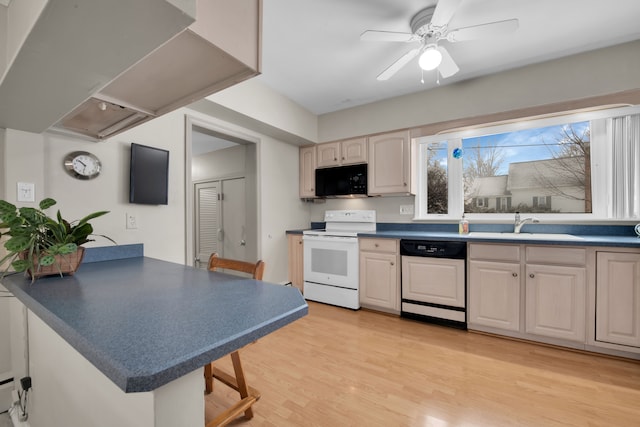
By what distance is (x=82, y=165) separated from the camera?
68.3 inches

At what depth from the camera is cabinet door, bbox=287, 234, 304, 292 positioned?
11.7 ft

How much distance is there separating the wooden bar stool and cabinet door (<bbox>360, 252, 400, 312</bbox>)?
1.78 metres

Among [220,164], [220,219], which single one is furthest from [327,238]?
[220,164]

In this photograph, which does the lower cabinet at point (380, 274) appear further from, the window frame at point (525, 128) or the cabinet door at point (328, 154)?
the cabinet door at point (328, 154)


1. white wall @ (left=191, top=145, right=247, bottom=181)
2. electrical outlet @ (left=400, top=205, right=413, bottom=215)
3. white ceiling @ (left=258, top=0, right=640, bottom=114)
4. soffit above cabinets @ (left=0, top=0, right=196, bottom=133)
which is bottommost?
electrical outlet @ (left=400, top=205, right=413, bottom=215)

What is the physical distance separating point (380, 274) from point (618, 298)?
6.11ft

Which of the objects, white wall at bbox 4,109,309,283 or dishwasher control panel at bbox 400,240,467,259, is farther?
dishwasher control panel at bbox 400,240,467,259

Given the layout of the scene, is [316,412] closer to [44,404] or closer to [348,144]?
[44,404]

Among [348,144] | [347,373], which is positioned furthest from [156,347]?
[348,144]

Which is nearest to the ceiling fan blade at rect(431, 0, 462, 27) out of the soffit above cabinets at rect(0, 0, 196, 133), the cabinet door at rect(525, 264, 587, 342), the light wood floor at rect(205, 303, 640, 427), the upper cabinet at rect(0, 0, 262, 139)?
the upper cabinet at rect(0, 0, 262, 139)

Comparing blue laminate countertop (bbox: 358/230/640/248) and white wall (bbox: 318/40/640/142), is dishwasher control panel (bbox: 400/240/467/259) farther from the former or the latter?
white wall (bbox: 318/40/640/142)

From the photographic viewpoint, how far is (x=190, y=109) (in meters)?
2.47

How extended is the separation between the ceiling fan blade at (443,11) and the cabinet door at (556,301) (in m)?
2.07

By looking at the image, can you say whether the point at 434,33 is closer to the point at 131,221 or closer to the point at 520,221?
the point at 520,221
